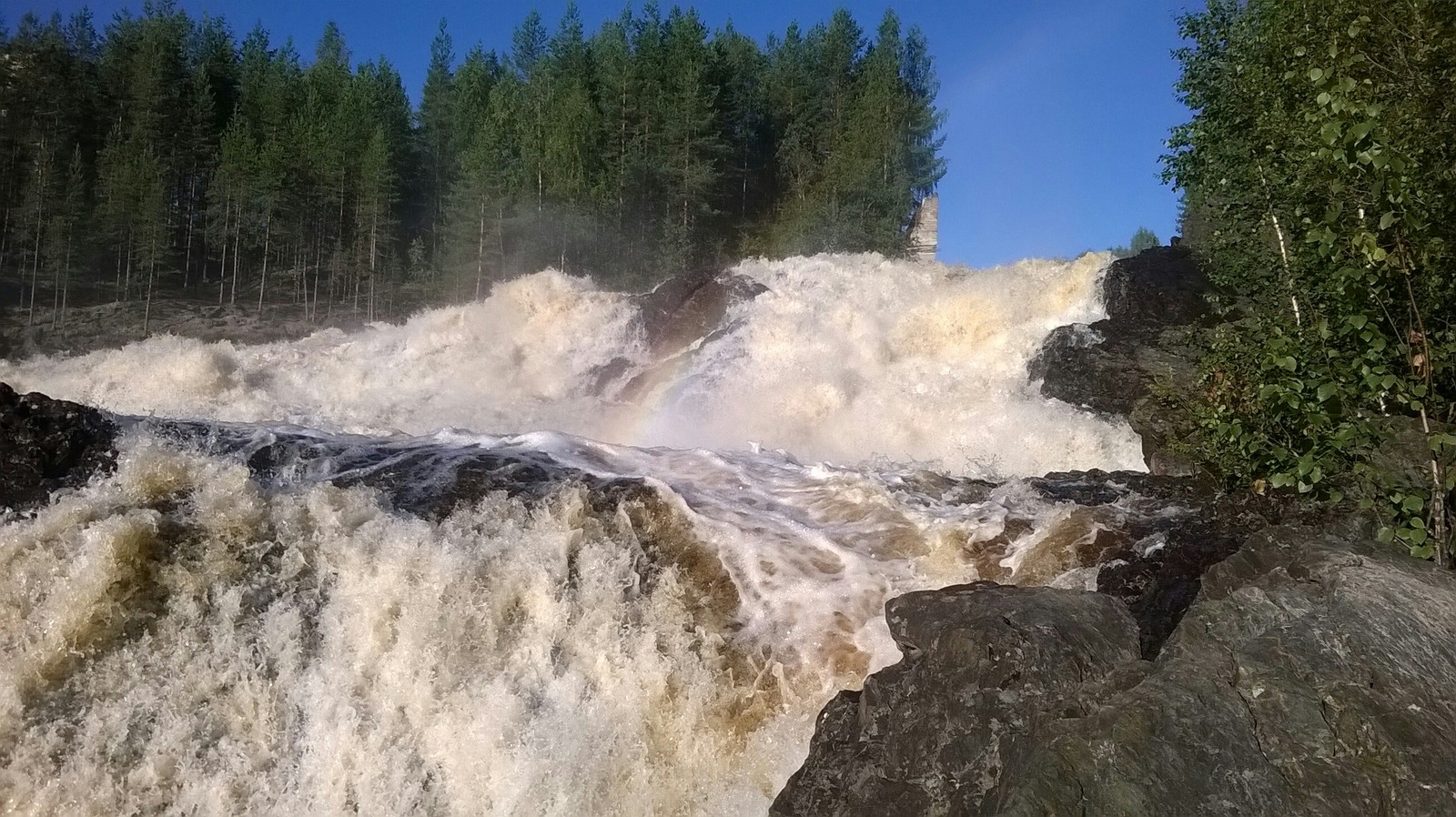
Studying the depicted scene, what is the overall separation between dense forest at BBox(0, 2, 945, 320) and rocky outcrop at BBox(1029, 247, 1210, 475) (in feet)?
52.5

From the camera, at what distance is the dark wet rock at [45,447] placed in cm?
627

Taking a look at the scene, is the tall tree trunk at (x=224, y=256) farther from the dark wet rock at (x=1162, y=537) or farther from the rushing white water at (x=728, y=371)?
the dark wet rock at (x=1162, y=537)

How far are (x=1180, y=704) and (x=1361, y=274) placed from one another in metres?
1.73

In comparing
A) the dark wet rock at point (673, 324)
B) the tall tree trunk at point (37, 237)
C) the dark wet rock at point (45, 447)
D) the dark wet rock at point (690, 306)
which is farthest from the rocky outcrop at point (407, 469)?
the tall tree trunk at point (37, 237)

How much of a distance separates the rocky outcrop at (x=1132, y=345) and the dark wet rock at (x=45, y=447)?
32.2 ft

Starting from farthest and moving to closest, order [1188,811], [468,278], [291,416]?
[468,278] < [291,416] < [1188,811]

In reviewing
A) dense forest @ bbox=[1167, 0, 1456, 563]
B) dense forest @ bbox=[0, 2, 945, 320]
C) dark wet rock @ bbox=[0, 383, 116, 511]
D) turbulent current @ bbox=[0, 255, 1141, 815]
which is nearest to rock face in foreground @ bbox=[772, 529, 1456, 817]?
dense forest @ bbox=[1167, 0, 1456, 563]

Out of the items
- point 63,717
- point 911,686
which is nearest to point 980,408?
point 911,686

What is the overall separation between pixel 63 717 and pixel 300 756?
4.12ft

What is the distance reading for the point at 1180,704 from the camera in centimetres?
338

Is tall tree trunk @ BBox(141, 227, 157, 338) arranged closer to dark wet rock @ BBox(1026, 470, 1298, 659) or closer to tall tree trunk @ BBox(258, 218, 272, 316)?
tall tree trunk @ BBox(258, 218, 272, 316)

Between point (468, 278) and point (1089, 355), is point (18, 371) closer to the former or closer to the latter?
point (468, 278)

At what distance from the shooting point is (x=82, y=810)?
4922 mm

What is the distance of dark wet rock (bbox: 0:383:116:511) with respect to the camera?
627cm
